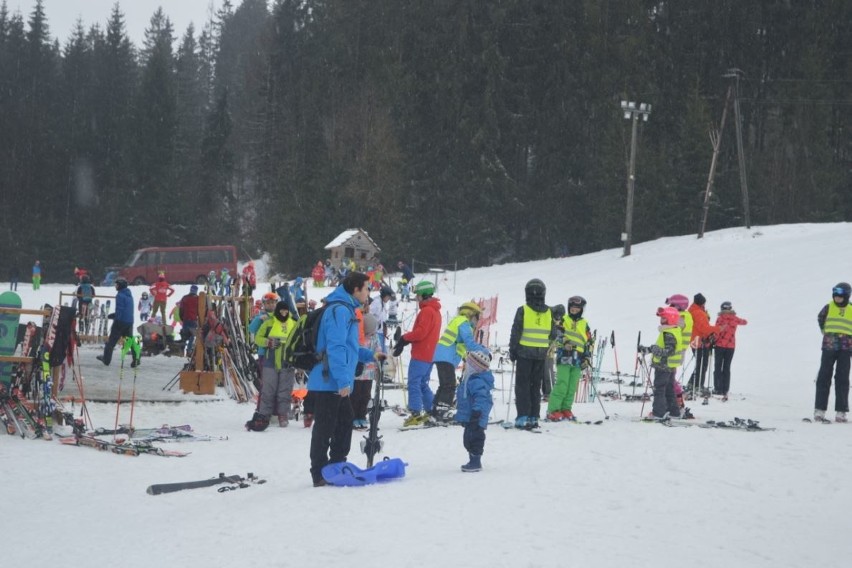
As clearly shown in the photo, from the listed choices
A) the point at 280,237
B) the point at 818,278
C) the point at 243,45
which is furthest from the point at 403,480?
the point at 243,45

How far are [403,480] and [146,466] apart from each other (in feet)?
9.14

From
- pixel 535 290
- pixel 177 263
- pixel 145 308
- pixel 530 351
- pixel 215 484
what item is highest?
pixel 177 263

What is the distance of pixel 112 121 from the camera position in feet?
244

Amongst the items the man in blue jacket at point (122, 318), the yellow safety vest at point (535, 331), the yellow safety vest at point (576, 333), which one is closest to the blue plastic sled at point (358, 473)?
the yellow safety vest at point (535, 331)

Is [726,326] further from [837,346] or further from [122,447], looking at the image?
[122,447]

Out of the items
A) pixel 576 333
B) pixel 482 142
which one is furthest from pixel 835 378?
pixel 482 142

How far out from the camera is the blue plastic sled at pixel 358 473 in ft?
26.0

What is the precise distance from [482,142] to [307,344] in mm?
53089

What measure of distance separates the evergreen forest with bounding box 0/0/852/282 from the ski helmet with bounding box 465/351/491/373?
4502 centimetres

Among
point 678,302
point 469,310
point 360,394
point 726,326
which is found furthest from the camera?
point 726,326

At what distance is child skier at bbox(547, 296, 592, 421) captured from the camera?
1191cm

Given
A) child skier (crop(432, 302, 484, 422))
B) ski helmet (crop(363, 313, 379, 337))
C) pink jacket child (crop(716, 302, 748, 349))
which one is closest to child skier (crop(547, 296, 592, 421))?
child skier (crop(432, 302, 484, 422))

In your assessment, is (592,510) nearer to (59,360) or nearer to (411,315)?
(59,360)

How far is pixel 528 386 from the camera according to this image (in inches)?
440
